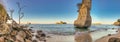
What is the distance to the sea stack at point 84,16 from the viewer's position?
57188mm

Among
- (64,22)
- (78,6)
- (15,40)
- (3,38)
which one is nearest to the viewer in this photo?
(3,38)

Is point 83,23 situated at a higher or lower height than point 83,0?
lower

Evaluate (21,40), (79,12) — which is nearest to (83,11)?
(79,12)

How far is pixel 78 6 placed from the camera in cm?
5519

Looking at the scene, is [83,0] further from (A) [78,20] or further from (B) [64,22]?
(B) [64,22]

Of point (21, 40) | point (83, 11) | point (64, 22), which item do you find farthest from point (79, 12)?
point (21, 40)

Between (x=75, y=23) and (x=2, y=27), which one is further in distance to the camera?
(x=75, y=23)

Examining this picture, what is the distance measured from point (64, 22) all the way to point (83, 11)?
1251 cm

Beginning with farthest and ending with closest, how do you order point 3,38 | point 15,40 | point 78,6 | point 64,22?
point 78,6, point 64,22, point 15,40, point 3,38

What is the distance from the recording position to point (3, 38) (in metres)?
13.3

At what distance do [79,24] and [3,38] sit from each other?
148 ft

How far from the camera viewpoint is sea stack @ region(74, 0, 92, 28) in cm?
5719

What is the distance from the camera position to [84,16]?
191 feet

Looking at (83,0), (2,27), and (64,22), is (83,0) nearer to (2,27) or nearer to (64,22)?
(64,22)
